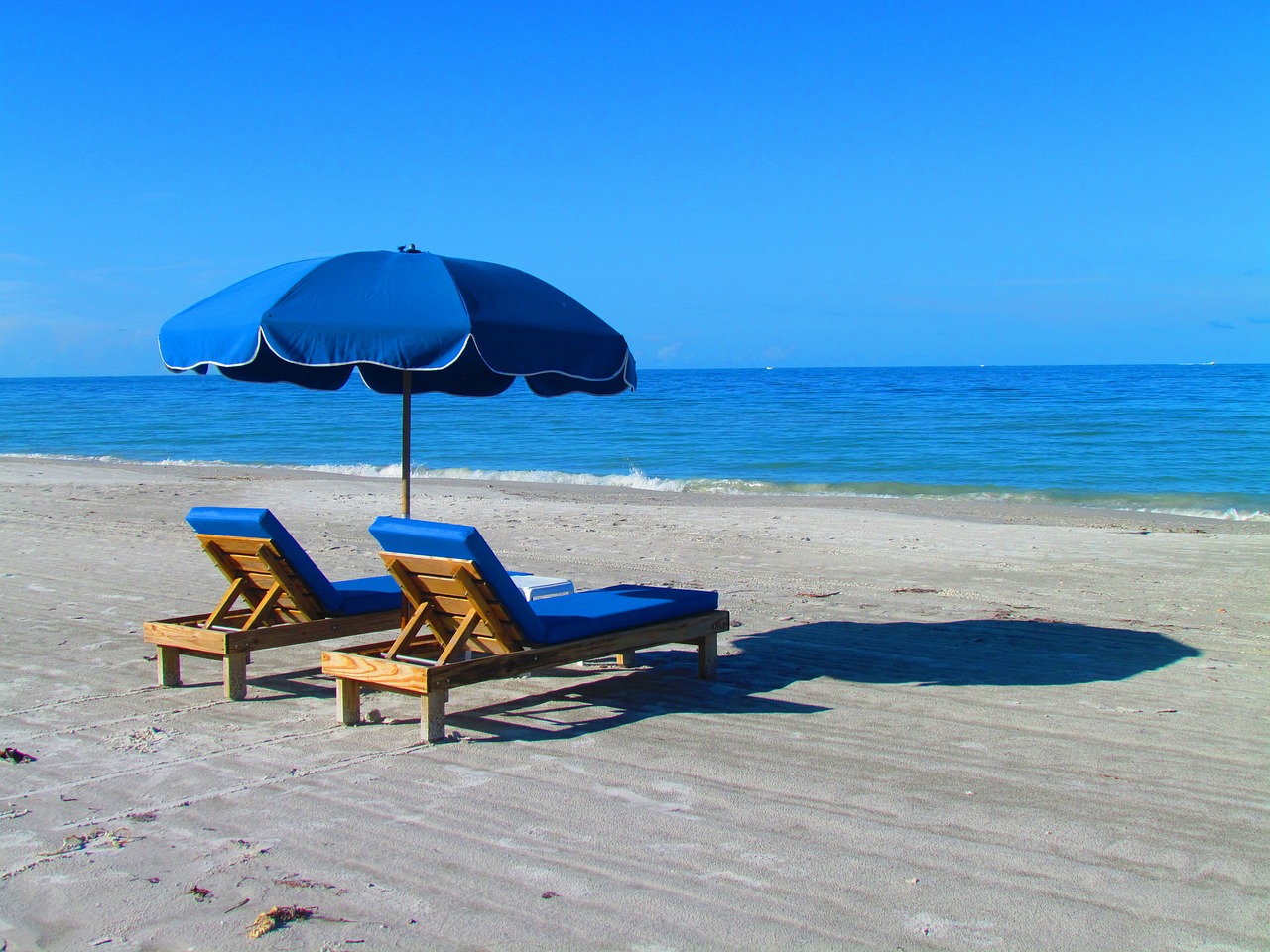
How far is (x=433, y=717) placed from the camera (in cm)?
503

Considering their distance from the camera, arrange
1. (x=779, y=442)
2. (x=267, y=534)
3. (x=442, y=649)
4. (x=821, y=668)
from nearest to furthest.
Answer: (x=442, y=649)
(x=267, y=534)
(x=821, y=668)
(x=779, y=442)

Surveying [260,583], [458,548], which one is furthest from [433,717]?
[260,583]

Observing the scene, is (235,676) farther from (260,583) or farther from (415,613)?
(415,613)

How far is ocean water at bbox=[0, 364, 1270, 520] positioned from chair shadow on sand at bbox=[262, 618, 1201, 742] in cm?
1072

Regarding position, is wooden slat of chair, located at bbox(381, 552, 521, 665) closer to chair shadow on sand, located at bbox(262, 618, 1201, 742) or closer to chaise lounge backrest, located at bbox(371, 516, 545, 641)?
chaise lounge backrest, located at bbox(371, 516, 545, 641)

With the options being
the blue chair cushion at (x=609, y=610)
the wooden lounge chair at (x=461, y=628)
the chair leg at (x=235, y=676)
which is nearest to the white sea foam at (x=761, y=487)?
the blue chair cushion at (x=609, y=610)

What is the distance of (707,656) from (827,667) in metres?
0.77

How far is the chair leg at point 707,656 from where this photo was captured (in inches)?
240

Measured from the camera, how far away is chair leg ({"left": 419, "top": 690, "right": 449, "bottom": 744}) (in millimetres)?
4996

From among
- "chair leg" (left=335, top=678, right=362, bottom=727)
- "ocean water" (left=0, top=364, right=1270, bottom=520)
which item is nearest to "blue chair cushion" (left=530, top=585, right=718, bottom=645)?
"chair leg" (left=335, top=678, right=362, bottom=727)

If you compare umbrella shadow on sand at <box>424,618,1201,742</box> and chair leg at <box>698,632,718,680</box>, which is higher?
chair leg at <box>698,632,718,680</box>

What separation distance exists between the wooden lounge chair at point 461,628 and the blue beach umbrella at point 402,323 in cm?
80

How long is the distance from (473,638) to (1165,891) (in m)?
3.13

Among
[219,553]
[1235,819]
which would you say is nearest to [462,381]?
[219,553]
